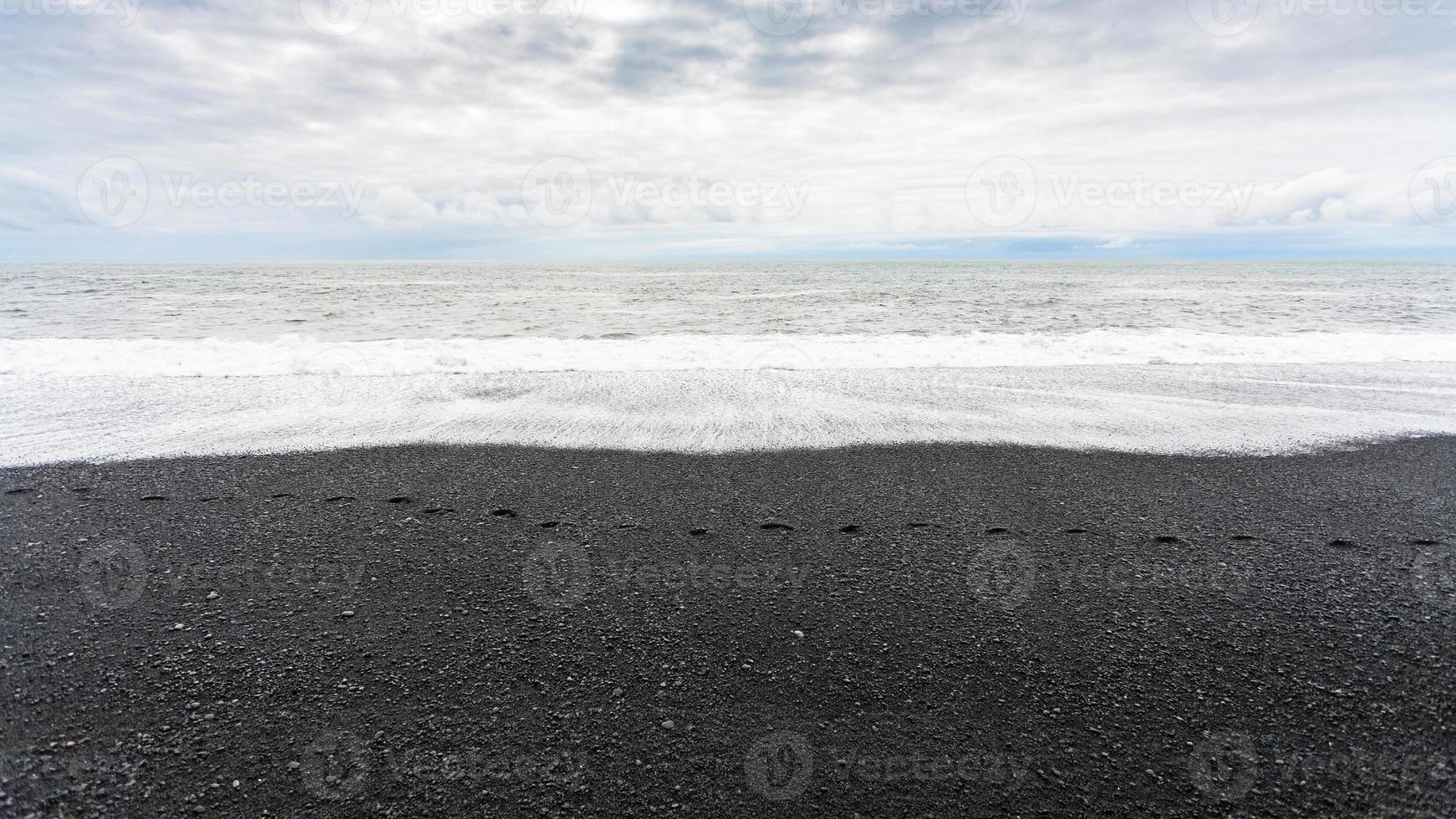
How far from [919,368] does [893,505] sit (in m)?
6.44

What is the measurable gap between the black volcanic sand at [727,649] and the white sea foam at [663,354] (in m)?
5.69

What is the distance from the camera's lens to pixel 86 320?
2186cm

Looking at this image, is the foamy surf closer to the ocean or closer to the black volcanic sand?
the ocean

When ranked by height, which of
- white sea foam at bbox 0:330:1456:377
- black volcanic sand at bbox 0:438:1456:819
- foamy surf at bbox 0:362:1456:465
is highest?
white sea foam at bbox 0:330:1456:377

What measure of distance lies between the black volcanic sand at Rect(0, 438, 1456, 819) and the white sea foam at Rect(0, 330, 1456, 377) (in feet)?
18.7

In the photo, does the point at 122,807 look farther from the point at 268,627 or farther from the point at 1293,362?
the point at 1293,362

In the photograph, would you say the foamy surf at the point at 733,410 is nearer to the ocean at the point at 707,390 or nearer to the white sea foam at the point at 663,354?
the ocean at the point at 707,390

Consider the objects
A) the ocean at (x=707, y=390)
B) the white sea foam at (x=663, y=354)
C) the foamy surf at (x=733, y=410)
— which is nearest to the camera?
the foamy surf at (x=733, y=410)

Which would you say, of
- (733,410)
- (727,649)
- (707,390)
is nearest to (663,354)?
(707,390)

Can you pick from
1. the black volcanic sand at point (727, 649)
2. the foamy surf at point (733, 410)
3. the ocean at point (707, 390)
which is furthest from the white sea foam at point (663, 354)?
the black volcanic sand at point (727, 649)

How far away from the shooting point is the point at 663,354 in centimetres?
1179

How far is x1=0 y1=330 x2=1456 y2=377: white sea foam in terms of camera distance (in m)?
10.3

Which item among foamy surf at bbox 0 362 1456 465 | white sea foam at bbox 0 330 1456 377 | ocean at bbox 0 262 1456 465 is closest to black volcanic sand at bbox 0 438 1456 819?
foamy surf at bbox 0 362 1456 465

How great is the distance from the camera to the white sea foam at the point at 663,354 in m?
10.3
